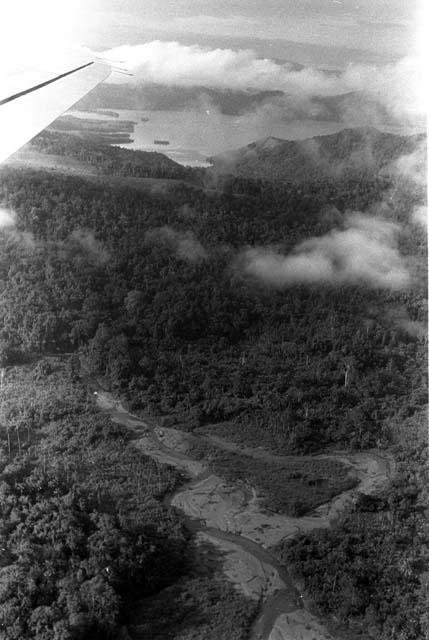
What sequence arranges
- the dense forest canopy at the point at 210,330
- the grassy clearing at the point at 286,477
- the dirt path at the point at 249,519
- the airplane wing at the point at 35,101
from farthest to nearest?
1. the grassy clearing at the point at 286,477
2. the dense forest canopy at the point at 210,330
3. the dirt path at the point at 249,519
4. the airplane wing at the point at 35,101

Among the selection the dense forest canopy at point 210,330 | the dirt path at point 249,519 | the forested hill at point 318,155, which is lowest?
the dirt path at point 249,519

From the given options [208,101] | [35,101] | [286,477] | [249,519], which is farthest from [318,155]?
[35,101]

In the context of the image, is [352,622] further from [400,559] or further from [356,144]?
[356,144]

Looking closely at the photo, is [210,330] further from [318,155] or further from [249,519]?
[318,155]

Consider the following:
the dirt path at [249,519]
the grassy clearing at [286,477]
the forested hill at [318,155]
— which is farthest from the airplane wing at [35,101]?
the forested hill at [318,155]

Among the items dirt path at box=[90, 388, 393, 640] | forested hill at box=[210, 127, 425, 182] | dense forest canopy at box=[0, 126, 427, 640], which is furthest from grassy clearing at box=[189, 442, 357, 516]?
forested hill at box=[210, 127, 425, 182]

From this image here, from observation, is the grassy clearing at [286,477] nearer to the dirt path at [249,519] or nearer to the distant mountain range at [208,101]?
the dirt path at [249,519]

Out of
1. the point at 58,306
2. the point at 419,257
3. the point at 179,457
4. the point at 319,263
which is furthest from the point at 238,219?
the point at 179,457
